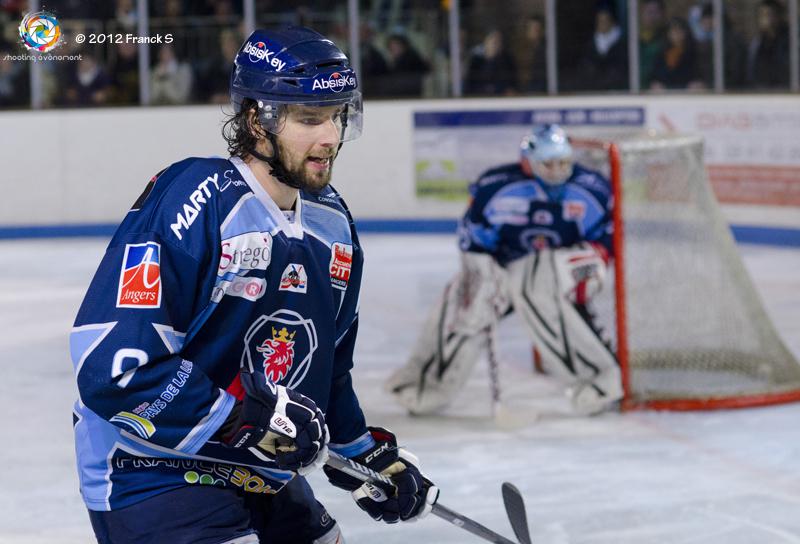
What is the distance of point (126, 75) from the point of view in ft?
30.4

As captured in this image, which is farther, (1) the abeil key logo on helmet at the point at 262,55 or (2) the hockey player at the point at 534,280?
(2) the hockey player at the point at 534,280

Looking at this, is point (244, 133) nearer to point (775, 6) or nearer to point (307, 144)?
point (307, 144)

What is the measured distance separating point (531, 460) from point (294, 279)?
7.65 feet

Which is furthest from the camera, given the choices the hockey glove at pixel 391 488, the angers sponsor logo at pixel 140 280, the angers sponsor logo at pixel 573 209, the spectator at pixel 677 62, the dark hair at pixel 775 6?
the spectator at pixel 677 62

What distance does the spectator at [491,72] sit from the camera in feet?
30.5

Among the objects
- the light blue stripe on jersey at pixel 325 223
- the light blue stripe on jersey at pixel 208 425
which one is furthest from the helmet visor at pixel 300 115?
the light blue stripe on jersey at pixel 208 425

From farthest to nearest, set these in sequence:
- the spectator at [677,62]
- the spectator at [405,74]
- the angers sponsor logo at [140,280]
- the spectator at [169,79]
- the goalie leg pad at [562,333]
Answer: the spectator at [405,74] → the spectator at [169,79] → the spectator at [677,62] → the goalie leg pad at [562,333] → the angers sponsor logo at [140,280]

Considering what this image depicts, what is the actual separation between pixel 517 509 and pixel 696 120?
6.52m

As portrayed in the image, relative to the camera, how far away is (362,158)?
918 cm

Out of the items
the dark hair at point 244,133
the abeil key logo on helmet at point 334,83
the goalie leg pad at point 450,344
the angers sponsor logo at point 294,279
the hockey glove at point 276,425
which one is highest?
the abeil key logo on helmet at point 334,83

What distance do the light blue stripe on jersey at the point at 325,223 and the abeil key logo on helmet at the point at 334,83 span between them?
0.54 ft

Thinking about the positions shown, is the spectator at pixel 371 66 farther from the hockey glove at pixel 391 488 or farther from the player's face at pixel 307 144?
the player's face at pixel 307 144

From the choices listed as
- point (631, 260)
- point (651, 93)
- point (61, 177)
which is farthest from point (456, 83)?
point (631, 260)

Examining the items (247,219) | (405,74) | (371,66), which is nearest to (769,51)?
(405,74)
